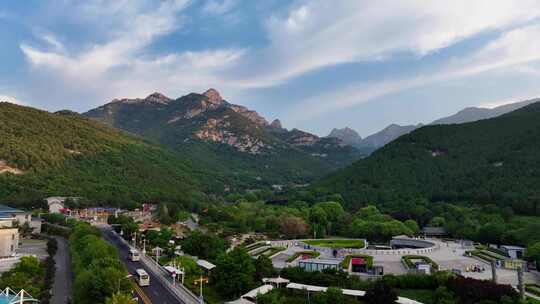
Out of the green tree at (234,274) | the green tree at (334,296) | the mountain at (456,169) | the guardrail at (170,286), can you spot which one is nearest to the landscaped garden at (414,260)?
the green tree at (334,296)

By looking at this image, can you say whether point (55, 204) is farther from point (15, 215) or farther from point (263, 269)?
point (263, 269)

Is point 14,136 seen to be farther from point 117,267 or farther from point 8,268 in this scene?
point 117,267

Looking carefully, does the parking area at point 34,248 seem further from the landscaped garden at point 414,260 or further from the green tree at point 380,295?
the landscaped garden at point 414,260

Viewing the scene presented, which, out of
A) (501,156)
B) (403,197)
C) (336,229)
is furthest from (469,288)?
(501,156)

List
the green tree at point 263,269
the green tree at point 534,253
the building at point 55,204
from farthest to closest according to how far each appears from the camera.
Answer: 1. the building at point 55,204
2. the green tree at point 534,253
3. the green tree at point 263,269

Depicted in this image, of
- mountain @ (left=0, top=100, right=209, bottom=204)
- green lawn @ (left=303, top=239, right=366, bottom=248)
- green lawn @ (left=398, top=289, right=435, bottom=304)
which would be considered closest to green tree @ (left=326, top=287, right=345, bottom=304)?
green lawn @ (left=398, top=289, right=435, bottom=304)

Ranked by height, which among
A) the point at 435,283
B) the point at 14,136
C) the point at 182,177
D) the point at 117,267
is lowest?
the point at 435,283
